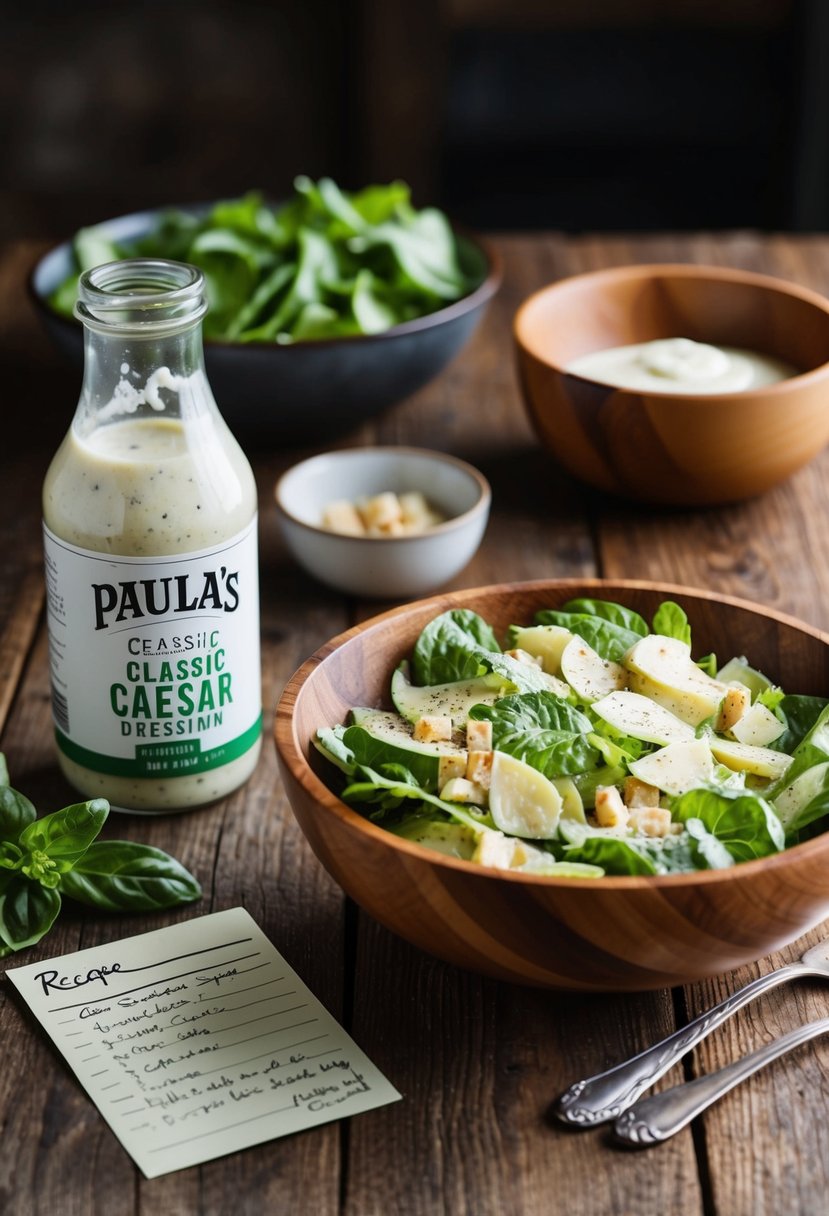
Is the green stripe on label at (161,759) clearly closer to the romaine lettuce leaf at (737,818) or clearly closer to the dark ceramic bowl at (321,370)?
the romaine lettuce leaf at (737,818)

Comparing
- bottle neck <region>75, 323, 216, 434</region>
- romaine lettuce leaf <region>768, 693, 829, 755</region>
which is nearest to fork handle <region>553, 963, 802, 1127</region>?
romaine lettuce leaf <region>768, 693, 829, 755</region>

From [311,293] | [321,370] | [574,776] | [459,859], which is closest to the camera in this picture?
[459,859]

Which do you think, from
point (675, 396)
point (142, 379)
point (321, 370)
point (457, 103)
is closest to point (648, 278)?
point (675, 396)

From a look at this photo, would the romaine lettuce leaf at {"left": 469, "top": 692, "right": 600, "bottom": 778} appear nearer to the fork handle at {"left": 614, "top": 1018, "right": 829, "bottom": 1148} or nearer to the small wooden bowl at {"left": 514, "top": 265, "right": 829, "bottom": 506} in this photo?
the fork handle at {"left": 614, "top": 1018, "right": 829, "bottom": 1148}

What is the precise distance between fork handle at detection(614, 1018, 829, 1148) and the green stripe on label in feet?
1.51

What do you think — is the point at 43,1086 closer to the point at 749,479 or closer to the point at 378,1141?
the point at 378,1141

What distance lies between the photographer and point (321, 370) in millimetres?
1759

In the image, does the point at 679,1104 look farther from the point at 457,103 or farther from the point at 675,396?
the point at 457,103

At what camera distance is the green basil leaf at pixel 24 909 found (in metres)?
1.10

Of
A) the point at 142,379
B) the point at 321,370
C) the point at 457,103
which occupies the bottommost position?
the point at 457,103

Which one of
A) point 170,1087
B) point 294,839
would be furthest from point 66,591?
point 170,1087

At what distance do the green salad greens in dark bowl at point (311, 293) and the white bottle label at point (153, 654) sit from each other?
0.59 meters

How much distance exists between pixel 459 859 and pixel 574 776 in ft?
0.53

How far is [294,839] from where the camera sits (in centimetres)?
124
